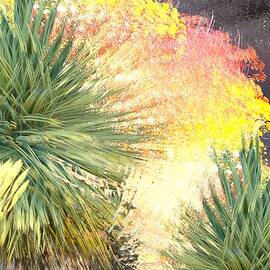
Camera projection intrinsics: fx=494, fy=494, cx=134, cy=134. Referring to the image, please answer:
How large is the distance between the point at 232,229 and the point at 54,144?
0.52m

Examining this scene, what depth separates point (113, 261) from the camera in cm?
153

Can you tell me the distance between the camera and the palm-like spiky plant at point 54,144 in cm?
130

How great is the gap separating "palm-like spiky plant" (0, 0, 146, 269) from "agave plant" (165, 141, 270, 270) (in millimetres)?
251

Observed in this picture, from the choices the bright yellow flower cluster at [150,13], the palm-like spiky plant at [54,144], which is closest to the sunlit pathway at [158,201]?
the palm-like spiky plant at [54,144]

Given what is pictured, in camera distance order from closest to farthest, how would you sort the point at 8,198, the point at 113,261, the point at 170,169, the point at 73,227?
the point at 8,198, the point at 73,227, the point at 113,261, the point at 170,169

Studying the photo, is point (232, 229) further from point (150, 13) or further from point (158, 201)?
point (150, 13)

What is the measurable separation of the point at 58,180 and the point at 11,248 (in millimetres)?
231

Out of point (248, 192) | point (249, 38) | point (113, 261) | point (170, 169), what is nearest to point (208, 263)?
point (248, 192)

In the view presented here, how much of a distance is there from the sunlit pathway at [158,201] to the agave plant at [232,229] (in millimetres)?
166

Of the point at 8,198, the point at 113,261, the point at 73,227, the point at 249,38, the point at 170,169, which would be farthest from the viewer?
the point at 249,38

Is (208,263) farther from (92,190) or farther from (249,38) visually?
(249,38)

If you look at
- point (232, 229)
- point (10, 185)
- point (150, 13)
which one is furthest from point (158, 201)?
point (150, 13)

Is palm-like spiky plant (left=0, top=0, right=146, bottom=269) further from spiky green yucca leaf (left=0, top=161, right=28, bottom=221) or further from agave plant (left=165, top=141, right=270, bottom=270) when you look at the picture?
agave plant (left=165, top=141, right=270, bottom=270)

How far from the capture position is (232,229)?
1245 millimetres
